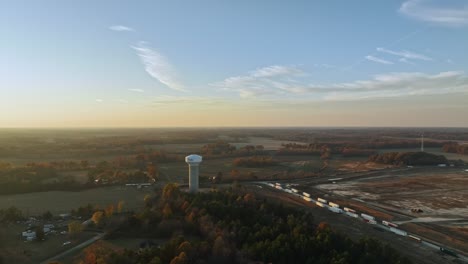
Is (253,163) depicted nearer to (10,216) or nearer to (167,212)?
(167,212)

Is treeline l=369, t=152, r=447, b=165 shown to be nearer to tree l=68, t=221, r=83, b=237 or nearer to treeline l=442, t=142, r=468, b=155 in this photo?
treeline l=442, t=142, r=468, b=155

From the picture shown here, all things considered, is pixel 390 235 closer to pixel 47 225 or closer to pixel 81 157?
pixel 47 225

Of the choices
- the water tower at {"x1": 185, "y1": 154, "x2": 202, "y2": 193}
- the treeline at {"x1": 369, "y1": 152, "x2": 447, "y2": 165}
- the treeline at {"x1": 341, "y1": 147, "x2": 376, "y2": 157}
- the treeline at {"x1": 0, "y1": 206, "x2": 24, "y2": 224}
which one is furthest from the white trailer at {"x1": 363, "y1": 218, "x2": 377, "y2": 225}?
the treeline at {"x1": 341, "y1": 147, "x2": 376, "y2": 157}

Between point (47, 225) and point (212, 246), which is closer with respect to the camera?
point (212, 246)

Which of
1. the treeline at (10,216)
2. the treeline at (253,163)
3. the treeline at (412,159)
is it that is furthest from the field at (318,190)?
the treeline at (412,159)

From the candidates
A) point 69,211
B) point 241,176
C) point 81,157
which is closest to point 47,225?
point 69,211

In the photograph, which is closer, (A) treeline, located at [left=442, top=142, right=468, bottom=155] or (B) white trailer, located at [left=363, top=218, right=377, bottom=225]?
(B) white trailer, located at [left=363, top=218, right=377, bottom=225]

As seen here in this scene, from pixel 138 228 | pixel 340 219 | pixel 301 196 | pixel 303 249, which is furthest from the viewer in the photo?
pixel 301 196

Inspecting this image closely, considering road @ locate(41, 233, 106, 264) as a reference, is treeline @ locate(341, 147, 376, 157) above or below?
above
